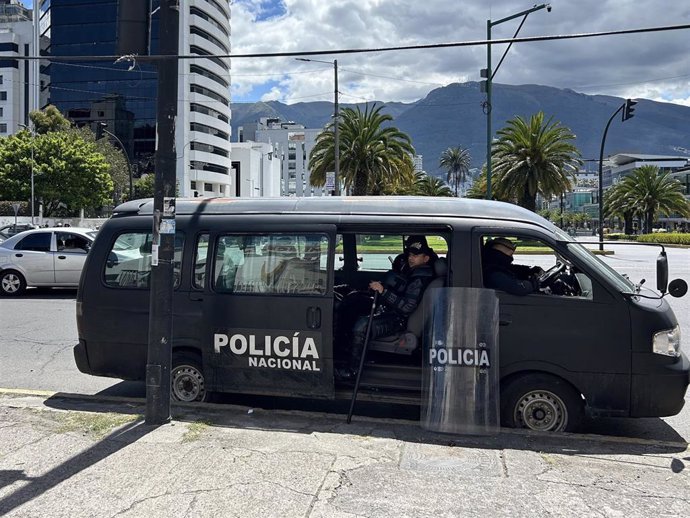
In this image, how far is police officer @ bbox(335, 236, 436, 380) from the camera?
539 centimetres

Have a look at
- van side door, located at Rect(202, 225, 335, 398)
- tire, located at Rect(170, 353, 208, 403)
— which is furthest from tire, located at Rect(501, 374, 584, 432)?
tire, located at Rect(170, 353, 208, 403)

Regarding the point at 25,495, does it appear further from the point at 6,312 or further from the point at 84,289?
the point at 6,312

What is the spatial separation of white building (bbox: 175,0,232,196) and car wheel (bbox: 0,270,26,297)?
6951 cm

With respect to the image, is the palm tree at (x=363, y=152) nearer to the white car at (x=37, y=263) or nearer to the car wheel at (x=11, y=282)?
the white car at (x=37, y=263)

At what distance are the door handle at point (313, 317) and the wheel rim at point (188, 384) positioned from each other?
47.9 inches

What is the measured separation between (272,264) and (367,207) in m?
0.99

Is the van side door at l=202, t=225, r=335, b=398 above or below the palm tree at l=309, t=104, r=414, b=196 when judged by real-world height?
below

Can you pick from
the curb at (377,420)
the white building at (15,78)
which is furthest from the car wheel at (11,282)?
the white building at (15,78)

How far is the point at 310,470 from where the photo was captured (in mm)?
4078

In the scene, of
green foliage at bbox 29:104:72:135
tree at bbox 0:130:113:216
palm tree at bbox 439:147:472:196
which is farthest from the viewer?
palm tree at bbox 439:147:472:196

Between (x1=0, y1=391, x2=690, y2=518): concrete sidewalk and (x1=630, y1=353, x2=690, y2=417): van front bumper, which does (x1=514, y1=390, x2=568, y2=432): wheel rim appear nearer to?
(x1=0, y1=391, x2=690, y2=518): concrete sidewalk

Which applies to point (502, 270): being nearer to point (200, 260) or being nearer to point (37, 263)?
→ point (200, 260)

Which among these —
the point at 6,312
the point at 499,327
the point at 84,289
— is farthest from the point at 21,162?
the point at 499,327

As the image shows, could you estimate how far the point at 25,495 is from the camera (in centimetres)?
370
